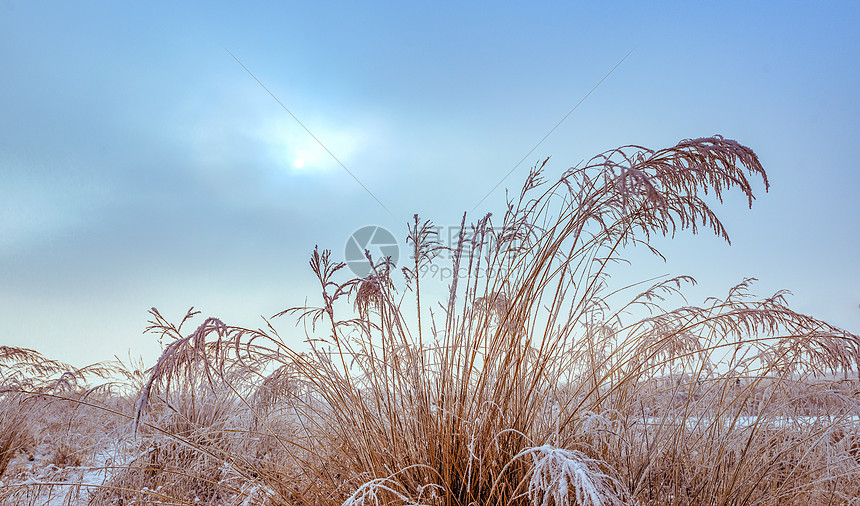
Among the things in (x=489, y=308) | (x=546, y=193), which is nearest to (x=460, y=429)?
(x=489, y=308)

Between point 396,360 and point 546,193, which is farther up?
point 546,193

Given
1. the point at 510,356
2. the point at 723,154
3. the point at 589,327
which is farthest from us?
the point at 589,327

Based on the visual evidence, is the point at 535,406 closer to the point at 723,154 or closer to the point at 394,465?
the point at 394,465

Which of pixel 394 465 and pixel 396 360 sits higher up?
pixel 396 360

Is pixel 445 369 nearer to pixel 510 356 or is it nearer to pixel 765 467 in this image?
pixel 510 356

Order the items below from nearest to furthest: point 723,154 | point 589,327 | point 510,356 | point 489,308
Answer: point 723,154 → point 510,356 → point 489,308 → point 589,327

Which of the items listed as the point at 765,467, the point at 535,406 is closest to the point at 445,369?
the point at 535,406

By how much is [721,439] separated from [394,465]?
143cm

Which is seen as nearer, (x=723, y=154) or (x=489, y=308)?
(x=723, y=154)

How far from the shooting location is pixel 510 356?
2.01 meters

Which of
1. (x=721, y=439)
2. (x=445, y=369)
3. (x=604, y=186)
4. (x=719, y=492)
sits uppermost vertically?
(x=604, y=186)

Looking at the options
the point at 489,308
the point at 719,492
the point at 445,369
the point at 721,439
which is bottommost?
the point at 719,492

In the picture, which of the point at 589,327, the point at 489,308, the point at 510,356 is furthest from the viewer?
the point at 589,327

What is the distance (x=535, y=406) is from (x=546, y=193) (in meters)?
0.89
